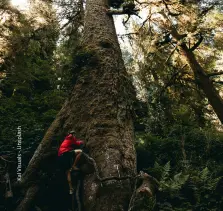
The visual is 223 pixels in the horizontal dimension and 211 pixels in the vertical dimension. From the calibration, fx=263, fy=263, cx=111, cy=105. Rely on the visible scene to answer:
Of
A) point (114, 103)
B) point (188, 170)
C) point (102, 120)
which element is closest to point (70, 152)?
point (102, 120)

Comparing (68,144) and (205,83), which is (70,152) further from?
(205,83)

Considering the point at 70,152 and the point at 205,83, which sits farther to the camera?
the point at 205,83

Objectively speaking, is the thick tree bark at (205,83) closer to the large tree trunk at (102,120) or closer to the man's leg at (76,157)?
the large tree trunk at (102,120)

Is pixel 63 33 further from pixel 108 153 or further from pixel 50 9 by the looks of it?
pixel 108 153

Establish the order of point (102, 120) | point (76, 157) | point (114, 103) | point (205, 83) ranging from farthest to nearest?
point (205, 83)
point (114, 103)
point (102, 120)
point (76, 157)

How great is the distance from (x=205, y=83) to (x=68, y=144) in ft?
21.8

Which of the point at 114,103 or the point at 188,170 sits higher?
the point at 114,103

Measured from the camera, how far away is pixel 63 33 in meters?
13.8

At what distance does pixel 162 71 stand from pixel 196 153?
4.04 meters

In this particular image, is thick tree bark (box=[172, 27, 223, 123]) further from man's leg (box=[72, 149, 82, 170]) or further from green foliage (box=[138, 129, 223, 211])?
man's leg (box=[72, 149, 82, 170])

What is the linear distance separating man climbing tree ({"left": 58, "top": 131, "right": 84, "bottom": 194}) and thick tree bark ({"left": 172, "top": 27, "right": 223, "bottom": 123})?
624 cm

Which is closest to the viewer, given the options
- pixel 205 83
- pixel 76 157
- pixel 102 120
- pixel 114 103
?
pixel 76 157

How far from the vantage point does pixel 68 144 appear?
5.19 meters

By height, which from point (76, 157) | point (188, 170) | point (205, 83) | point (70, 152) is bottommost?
point (188, 170)
